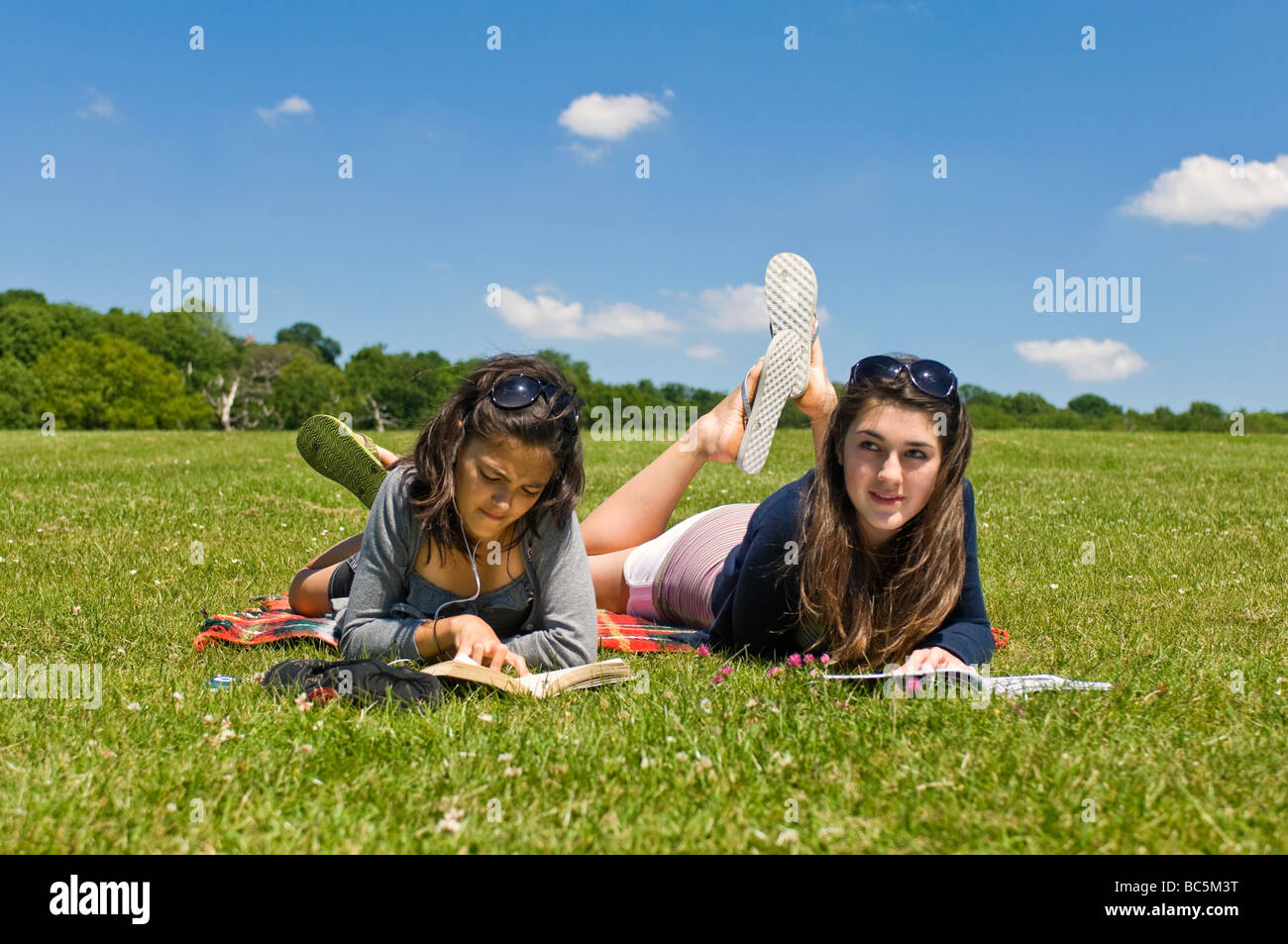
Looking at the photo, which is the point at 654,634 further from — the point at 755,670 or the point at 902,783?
the point at 902,783

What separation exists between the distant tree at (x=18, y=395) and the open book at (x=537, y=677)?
250 feet

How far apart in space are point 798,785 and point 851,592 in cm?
160

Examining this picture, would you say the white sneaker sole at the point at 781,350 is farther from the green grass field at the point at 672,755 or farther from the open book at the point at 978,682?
the open book at the point at 978,682

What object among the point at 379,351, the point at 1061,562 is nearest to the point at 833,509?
the point at 1061,562

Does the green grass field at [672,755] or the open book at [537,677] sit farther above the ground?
the open book at [537,677]

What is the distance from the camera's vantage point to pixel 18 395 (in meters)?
69.1

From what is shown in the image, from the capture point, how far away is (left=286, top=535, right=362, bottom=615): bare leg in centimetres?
570

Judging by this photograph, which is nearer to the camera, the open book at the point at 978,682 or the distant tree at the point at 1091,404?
the open book at the point at 978,682

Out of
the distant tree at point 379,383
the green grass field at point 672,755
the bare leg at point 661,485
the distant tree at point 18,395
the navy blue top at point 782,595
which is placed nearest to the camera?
the green grass field at point 672,755

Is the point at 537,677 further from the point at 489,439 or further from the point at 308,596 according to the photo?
the point at 308,596

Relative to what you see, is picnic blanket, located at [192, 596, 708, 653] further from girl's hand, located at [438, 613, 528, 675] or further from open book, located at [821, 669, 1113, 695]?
open book, located at [821, 669, 1113, 695]

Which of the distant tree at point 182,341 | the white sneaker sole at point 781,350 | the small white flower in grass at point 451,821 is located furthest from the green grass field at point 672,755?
the distant tree at point 182,341

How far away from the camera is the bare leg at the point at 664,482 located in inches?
236

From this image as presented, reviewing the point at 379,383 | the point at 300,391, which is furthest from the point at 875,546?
the point at 300,391
